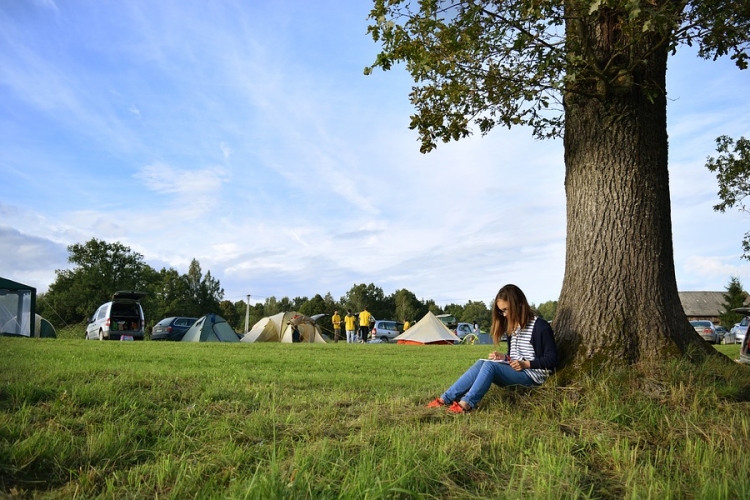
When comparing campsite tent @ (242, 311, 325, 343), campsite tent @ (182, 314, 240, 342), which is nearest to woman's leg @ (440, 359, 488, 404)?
campsite tent @ (182, 314, 240, 342)

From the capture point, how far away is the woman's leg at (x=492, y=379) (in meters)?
5.08

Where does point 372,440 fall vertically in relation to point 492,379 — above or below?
below

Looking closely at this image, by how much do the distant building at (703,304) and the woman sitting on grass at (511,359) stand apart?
7774 centimetres

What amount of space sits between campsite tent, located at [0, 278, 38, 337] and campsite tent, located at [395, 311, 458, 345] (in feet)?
51.8

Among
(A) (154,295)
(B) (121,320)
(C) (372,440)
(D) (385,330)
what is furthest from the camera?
(A) (154,295)

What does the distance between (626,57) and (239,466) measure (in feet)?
17.5

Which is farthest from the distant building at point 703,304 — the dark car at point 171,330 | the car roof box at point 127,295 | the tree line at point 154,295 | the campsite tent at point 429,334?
the car roof box at point 127,295

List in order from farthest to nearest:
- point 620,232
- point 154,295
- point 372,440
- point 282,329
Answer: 1. point 154,295
2. point 282,329
3. point 620,232
4. point 372,440

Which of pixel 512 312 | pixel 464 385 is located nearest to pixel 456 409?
pixel 464 385

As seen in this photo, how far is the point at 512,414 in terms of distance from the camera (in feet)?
16.1

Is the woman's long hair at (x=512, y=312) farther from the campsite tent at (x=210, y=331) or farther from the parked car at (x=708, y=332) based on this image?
the parked car at (x=708, y=332)

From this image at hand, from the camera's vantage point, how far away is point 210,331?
2359 centimetres

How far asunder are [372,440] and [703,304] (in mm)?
84662

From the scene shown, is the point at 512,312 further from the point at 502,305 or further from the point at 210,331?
the point at 210,331
